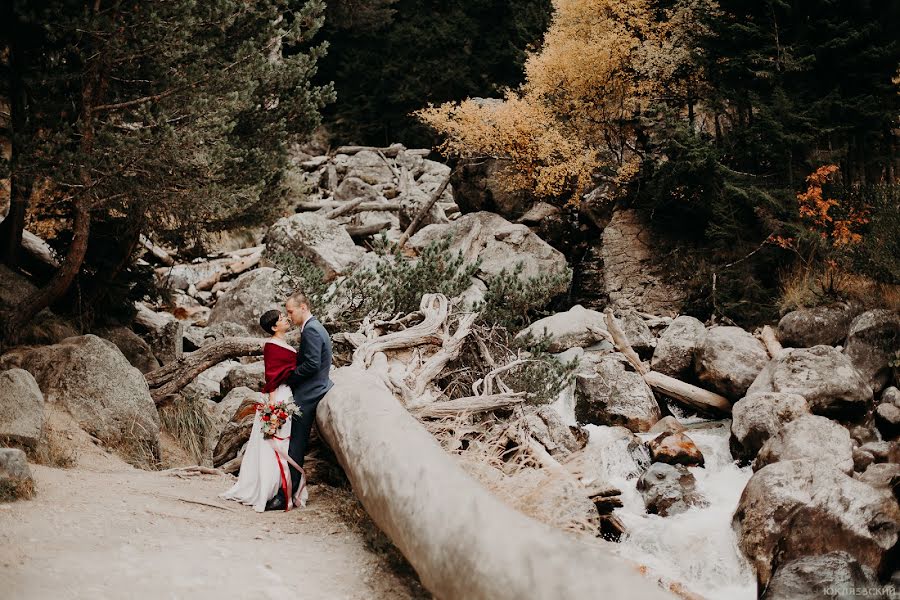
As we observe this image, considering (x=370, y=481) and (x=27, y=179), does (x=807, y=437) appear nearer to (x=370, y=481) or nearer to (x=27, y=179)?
(x=370, y=481)

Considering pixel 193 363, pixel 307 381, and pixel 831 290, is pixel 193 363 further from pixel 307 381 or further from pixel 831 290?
Answer: pixel 831 290

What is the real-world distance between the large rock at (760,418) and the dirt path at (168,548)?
7.29 meters

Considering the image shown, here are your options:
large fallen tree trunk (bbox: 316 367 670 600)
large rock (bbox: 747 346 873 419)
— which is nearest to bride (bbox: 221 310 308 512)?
large fallen tree trunk (bbox: 316 367 670 600)

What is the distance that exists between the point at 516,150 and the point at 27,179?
15.2m

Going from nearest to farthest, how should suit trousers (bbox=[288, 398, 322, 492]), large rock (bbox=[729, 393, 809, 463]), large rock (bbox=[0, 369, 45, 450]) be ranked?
suit trousers (bbox=[288, 398, 322, 492]), large rock (bbox=[0, 369, 45, 450]), large rock (bbox=[729, 393, 809, 463])

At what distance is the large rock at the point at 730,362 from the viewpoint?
40.1ft

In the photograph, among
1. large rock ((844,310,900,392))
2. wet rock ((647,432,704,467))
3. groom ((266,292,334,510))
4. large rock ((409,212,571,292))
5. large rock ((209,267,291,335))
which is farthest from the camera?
large rock ((409,212,571,292))

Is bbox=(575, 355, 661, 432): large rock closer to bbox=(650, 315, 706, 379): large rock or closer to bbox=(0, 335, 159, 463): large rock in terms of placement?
bbox=(650, 315, 706, 379): large rock

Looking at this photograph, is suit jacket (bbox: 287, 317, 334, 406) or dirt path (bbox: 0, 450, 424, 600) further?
suit jacket (bbox: 287, 317, 334, 406)

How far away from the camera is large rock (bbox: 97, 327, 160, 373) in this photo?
1078 cm

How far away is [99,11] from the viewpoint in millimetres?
7246

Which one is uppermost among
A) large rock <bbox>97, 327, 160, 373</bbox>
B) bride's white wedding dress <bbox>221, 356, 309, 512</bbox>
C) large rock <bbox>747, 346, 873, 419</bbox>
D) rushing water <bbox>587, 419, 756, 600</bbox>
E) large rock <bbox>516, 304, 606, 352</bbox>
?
bride's white wedding dress <bbox>221, 356, 309, 512</bbox>

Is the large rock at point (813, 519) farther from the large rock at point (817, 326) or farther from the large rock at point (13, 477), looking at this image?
the large rock at point (13, 477)

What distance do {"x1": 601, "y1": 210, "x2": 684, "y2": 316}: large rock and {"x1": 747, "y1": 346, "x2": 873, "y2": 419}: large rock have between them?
20.0ft
